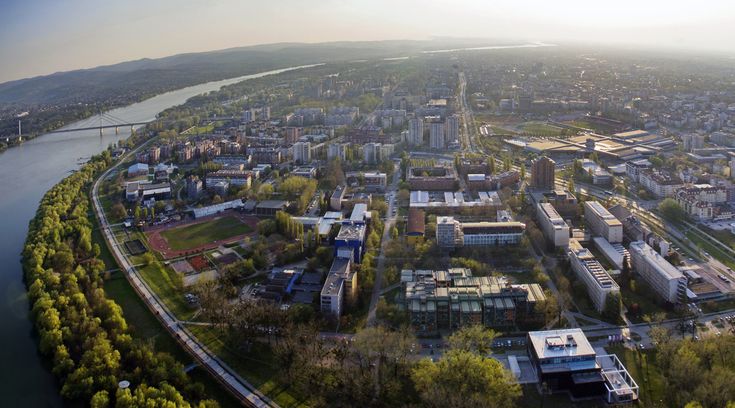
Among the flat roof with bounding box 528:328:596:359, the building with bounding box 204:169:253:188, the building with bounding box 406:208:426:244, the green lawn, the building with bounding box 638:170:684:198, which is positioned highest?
the green lawn

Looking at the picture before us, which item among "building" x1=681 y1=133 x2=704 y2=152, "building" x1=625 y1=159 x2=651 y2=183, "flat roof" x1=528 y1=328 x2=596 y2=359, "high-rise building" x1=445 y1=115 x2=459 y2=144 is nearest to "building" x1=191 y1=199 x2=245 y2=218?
"flat roof" x1=528 y1=328 x2=596 y2=359

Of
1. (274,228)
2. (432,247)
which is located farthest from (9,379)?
(432,247)

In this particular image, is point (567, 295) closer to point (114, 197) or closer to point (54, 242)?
point (54, 242)

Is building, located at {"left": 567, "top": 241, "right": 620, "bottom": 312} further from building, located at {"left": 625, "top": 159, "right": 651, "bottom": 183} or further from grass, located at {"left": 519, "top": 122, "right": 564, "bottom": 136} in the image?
grass, located at {"left": 519, "top": 122, "right": 564, "bottom": 136}

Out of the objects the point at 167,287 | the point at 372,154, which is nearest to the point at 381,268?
the point at 167,287

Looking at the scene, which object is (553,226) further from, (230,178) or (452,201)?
(230,178)

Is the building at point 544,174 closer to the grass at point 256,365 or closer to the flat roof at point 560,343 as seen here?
the flat roof at point 560,343
